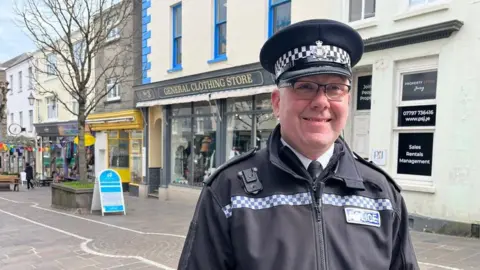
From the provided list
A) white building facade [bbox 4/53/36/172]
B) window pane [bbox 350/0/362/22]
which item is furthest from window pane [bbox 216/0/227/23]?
white building facade [bbox 4/53/36/172]

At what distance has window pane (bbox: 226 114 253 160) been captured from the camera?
39.0 ft

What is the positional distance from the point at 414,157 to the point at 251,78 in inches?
196

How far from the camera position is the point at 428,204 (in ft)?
24.7

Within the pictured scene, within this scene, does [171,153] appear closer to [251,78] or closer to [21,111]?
[251,78]

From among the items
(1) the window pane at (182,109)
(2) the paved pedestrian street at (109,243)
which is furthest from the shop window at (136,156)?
(2) the paved pedestrian street at (109,243)

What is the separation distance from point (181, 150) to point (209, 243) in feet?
44.5

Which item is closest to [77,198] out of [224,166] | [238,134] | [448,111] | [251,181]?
[238,134]

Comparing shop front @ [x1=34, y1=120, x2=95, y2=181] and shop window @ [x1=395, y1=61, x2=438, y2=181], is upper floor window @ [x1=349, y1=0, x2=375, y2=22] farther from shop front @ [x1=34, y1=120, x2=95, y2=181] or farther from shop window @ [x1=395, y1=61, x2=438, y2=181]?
shop front @ [x1=34, y1=120, x2=95, y2=181]

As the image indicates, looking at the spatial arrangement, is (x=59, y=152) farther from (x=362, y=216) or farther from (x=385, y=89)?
(x=362, y=216)

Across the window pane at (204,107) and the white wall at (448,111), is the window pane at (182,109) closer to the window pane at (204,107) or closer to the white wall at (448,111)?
the window pane at (204,107)

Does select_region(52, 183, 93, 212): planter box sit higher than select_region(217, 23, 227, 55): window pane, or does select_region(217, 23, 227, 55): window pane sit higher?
select_region(217, 23, 227, 55): window pane

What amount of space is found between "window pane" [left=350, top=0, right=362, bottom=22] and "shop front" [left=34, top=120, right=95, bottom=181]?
16816 millimetres

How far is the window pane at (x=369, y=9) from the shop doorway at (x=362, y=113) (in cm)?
128

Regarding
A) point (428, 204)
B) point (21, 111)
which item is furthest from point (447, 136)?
point (21, 111)
